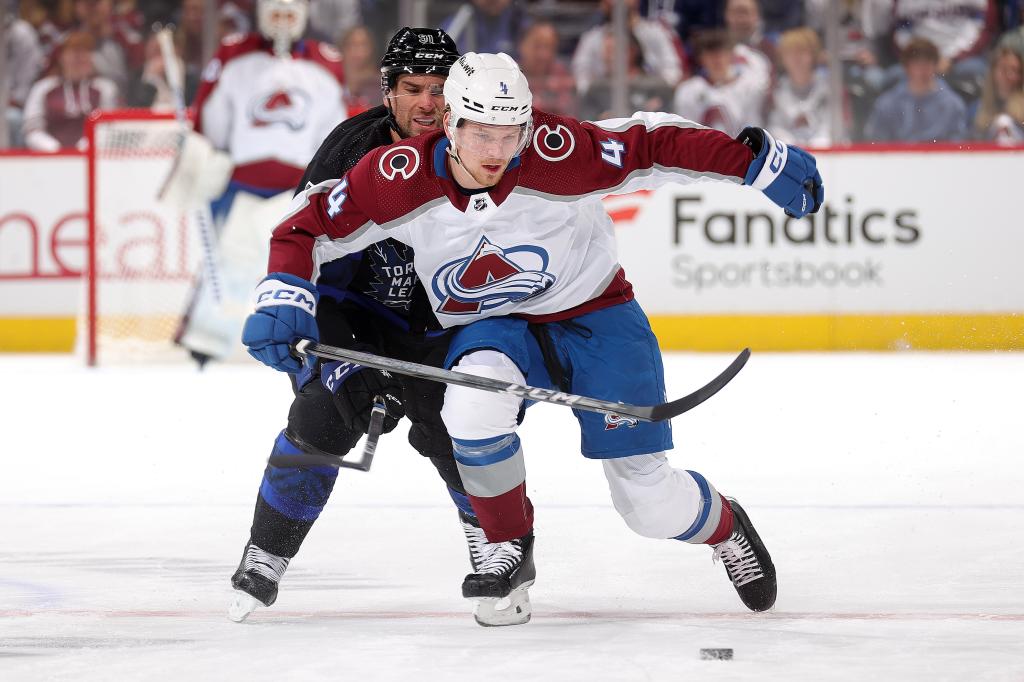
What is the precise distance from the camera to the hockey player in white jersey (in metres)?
6.66

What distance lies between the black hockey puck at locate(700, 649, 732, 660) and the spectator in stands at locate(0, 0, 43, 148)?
593cm

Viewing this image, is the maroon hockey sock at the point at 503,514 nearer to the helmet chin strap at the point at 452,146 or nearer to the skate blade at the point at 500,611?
the skate blade at the point at 500,611

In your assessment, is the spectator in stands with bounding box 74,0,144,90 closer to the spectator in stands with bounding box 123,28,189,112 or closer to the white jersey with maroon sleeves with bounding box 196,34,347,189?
the spectator in stands with bounding box 123,28,189,112

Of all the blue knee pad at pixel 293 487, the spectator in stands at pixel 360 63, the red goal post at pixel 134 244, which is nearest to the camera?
the blue knee pad at pixel 293 487

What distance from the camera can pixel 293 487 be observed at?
263cm

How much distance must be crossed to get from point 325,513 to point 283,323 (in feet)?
3.56

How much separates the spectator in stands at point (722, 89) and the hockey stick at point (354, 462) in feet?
16.7

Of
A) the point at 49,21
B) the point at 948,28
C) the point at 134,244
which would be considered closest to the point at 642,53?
the point at 948,28

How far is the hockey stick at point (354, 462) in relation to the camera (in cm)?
258

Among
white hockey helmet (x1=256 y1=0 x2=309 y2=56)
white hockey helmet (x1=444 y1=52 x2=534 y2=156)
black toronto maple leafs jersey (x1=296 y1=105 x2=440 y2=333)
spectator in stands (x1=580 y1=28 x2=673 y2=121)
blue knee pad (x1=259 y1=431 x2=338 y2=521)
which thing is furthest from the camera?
spectator in stands (x1=580 y1=28 x2=673 y2=121)

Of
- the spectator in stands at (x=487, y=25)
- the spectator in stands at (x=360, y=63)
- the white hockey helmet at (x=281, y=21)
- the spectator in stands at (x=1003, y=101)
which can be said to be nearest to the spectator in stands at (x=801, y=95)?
the spectator in stands at (x=1003, y=101)

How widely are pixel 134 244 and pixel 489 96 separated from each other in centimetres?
475

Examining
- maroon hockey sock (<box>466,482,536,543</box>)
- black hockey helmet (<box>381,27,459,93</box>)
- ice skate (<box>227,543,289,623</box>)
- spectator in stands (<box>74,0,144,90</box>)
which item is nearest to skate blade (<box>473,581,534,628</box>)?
maroon hockey sock (<box>466,482,536,543</box>)

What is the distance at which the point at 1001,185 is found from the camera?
6930 mm
